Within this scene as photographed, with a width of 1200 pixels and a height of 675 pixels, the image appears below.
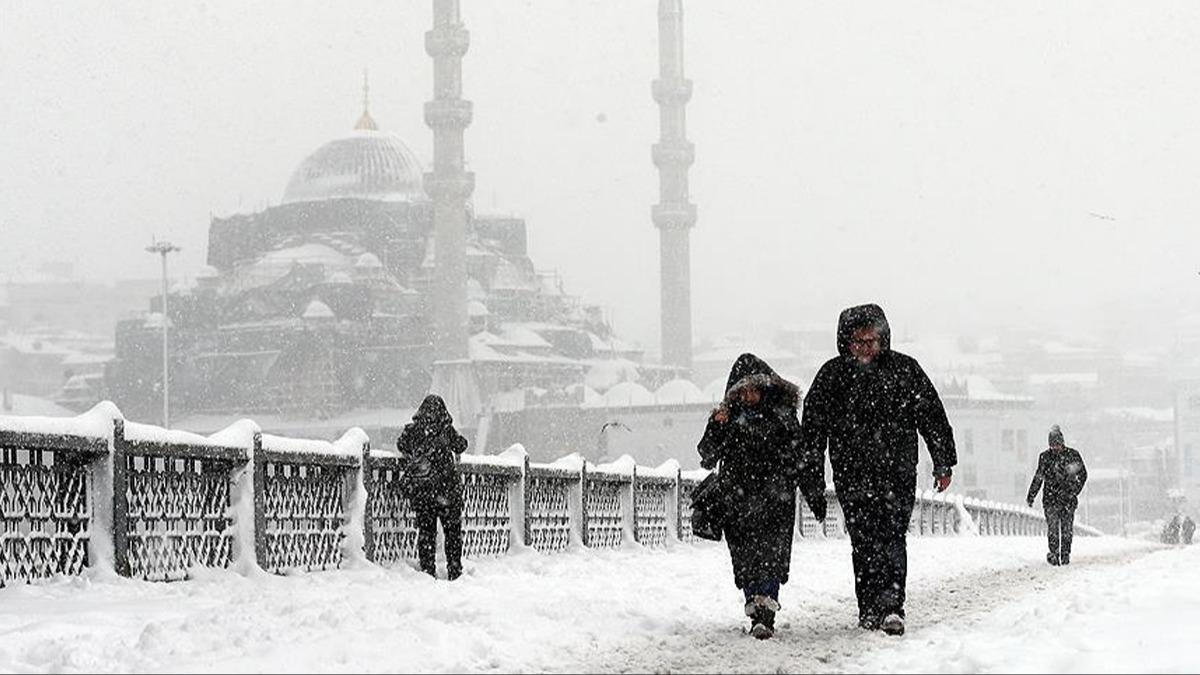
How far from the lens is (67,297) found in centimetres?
15038

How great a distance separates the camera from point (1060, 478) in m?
15.0

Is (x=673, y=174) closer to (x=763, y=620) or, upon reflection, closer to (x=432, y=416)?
(x=432, y=416)

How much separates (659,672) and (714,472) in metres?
1.99

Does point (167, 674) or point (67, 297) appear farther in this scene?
point (67, 297)

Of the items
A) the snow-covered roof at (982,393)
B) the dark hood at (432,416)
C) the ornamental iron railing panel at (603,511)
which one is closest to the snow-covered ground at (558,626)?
the dark hood at (432,416)

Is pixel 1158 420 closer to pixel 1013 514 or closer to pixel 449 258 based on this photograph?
pixel 449 258

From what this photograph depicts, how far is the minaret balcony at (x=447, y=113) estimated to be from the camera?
85.2 m

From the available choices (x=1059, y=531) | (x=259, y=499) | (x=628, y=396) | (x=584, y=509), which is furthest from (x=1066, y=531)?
(x=628, y=396)

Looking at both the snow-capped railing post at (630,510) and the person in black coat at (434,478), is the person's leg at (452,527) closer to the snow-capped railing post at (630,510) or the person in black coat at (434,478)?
the person in black coat at (434,478)

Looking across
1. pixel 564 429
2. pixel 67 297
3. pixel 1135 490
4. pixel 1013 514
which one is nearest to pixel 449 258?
pixel 564 429

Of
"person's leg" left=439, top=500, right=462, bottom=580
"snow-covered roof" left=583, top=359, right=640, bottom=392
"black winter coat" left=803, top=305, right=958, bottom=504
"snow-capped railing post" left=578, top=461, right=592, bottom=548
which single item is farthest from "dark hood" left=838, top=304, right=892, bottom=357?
"snow-covered roof" left=583, top=359, right=640, bottom=392

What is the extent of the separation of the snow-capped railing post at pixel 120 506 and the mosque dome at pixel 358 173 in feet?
317

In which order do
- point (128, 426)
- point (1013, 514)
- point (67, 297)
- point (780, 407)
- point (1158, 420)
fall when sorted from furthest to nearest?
point (67, 297) < point (1158, 420) < point (1013, 514) < point (128, 426) < point (780, 407)

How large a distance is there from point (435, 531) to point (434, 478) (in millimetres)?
332
